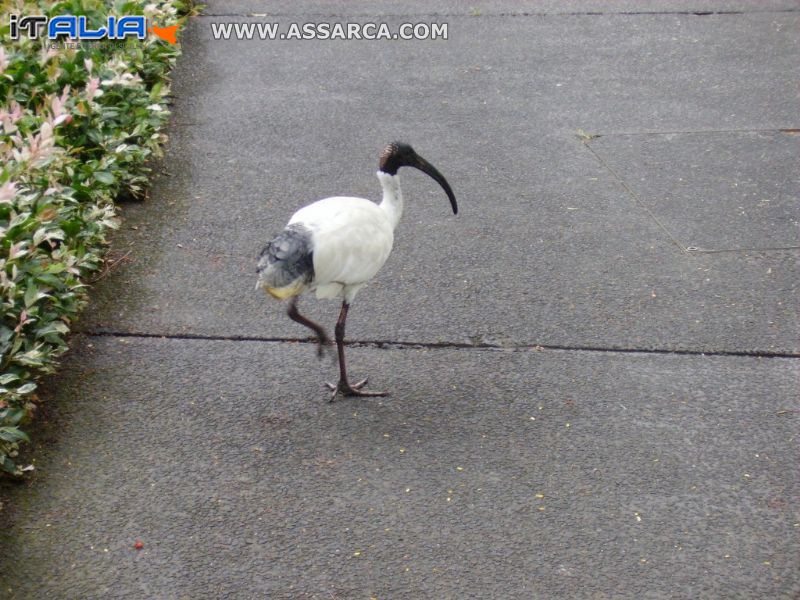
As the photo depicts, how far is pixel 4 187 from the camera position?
454cm

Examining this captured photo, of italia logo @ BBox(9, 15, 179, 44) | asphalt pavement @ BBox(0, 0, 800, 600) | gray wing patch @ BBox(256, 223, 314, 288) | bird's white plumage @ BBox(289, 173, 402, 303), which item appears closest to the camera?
asphalt pavement @ BBox(0, 0, 800, 600)

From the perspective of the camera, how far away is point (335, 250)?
4.59 meters

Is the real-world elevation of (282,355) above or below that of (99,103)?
below

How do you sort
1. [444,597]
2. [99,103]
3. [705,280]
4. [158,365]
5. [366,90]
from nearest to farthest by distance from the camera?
[444,597] → [158,365] → [705,280] → [99,103] → [366,90]

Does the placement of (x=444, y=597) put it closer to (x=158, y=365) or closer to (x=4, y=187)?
(x=158, y=365)

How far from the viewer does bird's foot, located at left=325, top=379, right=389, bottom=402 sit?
4836 mm

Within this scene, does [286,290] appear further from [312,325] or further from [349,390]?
[349,390]

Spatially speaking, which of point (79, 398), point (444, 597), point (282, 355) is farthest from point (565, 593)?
point (79, 398)

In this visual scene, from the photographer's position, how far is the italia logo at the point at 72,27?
7375 mm

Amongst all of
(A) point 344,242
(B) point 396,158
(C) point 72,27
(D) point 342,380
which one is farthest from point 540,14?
(D) point 342,380

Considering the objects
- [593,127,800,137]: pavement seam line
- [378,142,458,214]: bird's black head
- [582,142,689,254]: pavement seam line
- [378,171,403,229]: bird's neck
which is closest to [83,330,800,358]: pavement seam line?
[378,171,403,229]: bird's neck

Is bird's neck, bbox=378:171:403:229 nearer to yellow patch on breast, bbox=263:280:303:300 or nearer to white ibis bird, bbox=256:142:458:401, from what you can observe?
white ibis bird, bbox=256:142:458:401

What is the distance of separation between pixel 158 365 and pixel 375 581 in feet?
6.12

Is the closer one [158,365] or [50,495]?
[50,495]
